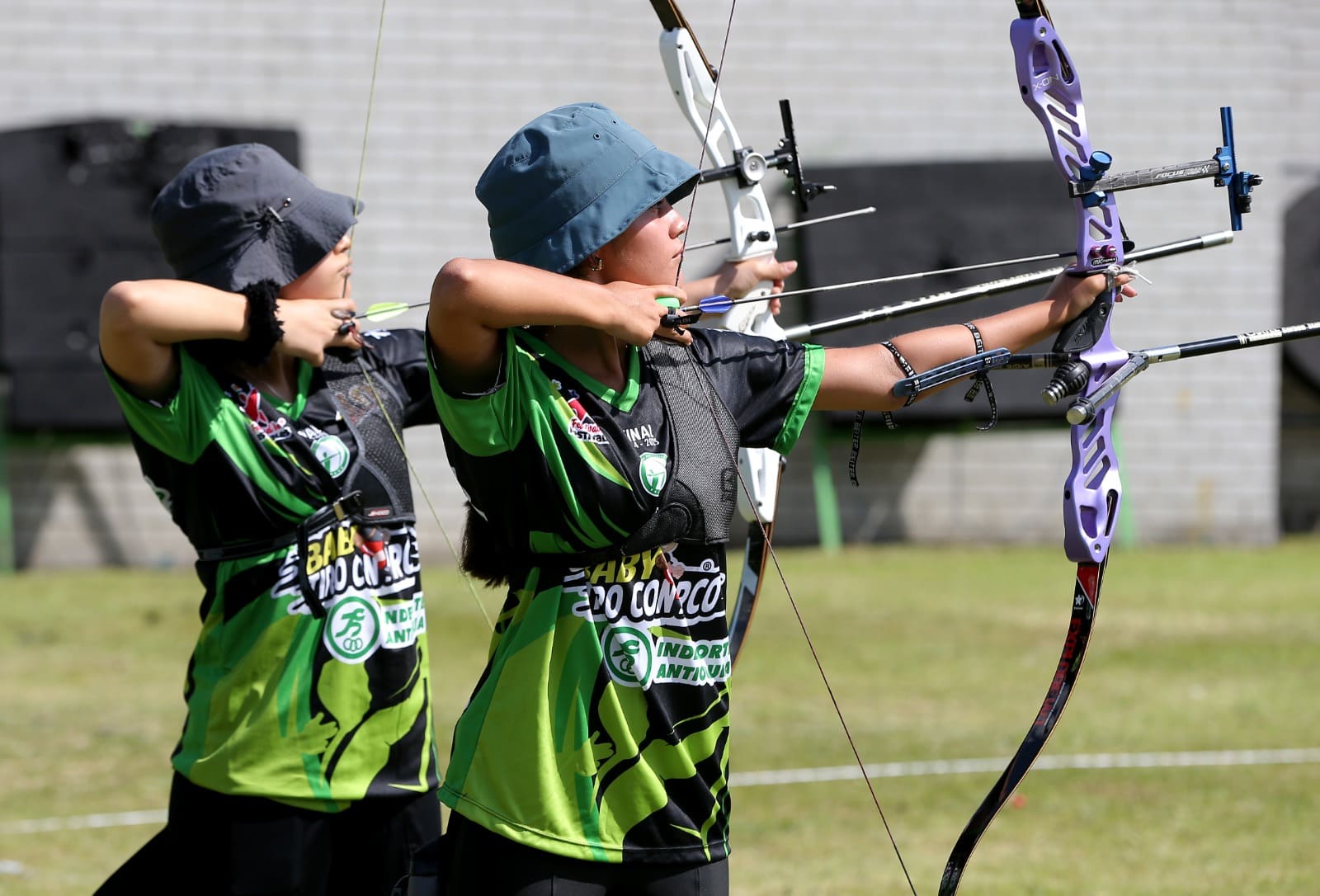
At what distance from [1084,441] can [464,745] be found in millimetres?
1016

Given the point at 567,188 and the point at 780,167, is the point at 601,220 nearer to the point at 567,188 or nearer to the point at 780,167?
the point at 567,188

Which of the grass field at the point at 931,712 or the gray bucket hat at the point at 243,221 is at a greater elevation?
the gray bucket hat at the point at 243,221

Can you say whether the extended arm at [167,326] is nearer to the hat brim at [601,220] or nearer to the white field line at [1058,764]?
the hat brim at [601,220]

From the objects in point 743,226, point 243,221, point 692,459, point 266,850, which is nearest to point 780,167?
point 743,226

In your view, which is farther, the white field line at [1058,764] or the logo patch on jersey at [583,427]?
the white field line at [1058,764]

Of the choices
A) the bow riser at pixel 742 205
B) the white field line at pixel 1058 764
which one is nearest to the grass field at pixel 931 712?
the white field line at pixel 1058 764

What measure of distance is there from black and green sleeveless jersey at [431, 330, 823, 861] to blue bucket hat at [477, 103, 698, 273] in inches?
5.1

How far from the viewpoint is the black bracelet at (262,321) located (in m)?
2.68

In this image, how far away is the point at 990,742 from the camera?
5.68 meters

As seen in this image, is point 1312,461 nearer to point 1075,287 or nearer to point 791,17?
point 791,17

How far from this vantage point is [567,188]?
2.10 m

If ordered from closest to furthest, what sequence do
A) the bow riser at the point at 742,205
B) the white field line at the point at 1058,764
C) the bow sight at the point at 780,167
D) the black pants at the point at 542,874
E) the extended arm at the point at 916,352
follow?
the black pants at the point at 542,874 < the extended arm at the point at 916,352 < the bow sight at the point at 780,167 < the bow riser at the point at 742,205 < the white field line at the point at 1058,764

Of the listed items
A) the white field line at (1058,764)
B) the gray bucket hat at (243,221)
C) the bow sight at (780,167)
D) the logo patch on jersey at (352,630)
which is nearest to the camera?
the logo patch on jersey at (352,630)

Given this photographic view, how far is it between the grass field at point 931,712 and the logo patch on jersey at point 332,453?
1374mm
